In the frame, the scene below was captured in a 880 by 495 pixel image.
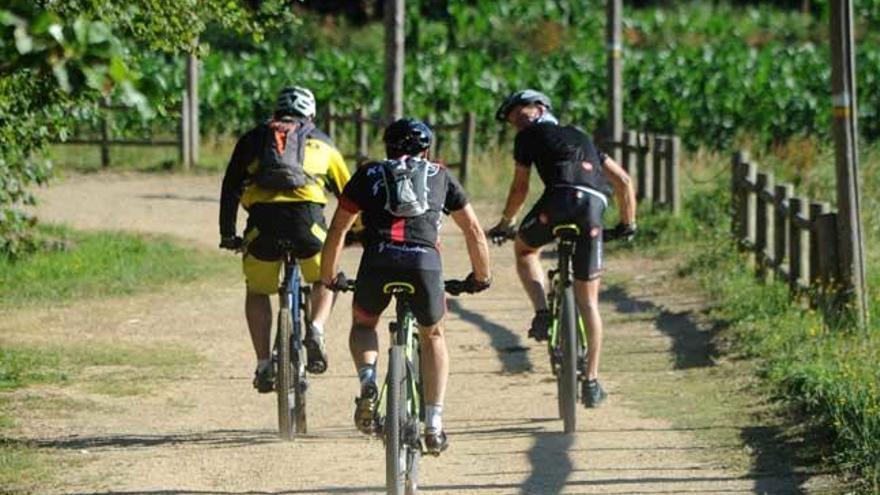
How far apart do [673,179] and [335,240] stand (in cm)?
1186

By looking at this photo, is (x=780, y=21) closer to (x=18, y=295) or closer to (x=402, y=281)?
(x=18, y=295)

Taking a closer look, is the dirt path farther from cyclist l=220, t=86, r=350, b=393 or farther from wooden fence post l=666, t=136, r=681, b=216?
wooden fence post l=666, t=136, r=681, b=216

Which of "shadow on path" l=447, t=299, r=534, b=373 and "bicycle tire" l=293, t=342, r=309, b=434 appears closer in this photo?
"bicycle tire" l=293, t=342, r=309, b=434

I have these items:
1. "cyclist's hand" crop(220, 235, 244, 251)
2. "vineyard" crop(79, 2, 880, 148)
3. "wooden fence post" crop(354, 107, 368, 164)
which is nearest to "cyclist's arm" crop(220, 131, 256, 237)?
"cyclist's hand" crop(220, 235, 244, 251)

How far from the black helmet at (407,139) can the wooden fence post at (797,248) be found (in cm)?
593

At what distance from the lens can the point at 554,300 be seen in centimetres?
1195

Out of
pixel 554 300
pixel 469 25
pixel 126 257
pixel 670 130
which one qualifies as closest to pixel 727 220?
pixel 126 257

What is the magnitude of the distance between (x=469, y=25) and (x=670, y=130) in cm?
1518

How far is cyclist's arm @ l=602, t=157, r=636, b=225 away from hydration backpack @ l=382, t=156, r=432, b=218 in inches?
104

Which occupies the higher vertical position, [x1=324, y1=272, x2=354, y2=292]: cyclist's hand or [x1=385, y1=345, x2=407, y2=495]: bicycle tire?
[x1=324, y1=272, x2=354, y2=292]: cyclist's hand

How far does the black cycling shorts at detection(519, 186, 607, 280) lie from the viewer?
11.5 meters

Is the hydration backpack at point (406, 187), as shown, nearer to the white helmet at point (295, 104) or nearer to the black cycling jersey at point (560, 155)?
the white helmet at point (295, 104)

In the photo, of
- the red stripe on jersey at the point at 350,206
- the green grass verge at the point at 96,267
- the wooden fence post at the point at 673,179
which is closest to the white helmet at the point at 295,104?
the red stripe on jersey at the point at 350,206

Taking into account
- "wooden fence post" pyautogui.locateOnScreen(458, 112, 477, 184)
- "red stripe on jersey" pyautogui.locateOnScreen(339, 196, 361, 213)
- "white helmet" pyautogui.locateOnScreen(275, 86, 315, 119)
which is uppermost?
"wooden fence post" pyautogui.locateOnScreen(458, 112, 477, 184)
